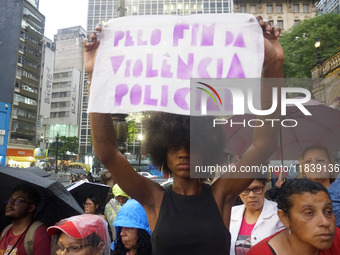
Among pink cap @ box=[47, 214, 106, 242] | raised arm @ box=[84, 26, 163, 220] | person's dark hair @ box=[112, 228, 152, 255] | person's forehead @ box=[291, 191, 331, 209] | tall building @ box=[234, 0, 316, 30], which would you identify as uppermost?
tall building @ box=[234, 0, 316, 30]

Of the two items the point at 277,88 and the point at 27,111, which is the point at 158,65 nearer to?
the point at 277,88

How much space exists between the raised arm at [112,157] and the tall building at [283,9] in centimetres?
4723

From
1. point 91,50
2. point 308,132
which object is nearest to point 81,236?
point 91,50

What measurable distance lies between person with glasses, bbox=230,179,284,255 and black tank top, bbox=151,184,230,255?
0.89 metres

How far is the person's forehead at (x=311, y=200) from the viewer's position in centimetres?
179

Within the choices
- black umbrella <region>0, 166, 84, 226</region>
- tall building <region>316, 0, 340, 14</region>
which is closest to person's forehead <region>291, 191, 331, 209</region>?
black umbrella <region>0, 166, 84, 226</region>

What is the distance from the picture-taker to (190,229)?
1.61m

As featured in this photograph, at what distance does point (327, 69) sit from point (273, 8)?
30.8m

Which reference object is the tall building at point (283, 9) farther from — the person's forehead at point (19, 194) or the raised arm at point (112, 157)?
the raised arm at point (112, 157)

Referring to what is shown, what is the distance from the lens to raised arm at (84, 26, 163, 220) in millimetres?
1748

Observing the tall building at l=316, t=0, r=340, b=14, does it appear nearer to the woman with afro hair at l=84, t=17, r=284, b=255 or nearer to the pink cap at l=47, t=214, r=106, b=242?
the woman with afro hair at l=84, t=17, r=284, b=255

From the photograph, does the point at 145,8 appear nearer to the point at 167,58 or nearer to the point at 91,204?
the point at 91,204

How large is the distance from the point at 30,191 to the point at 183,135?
171 cm

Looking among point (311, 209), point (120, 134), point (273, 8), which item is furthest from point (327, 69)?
point (273, 8)
